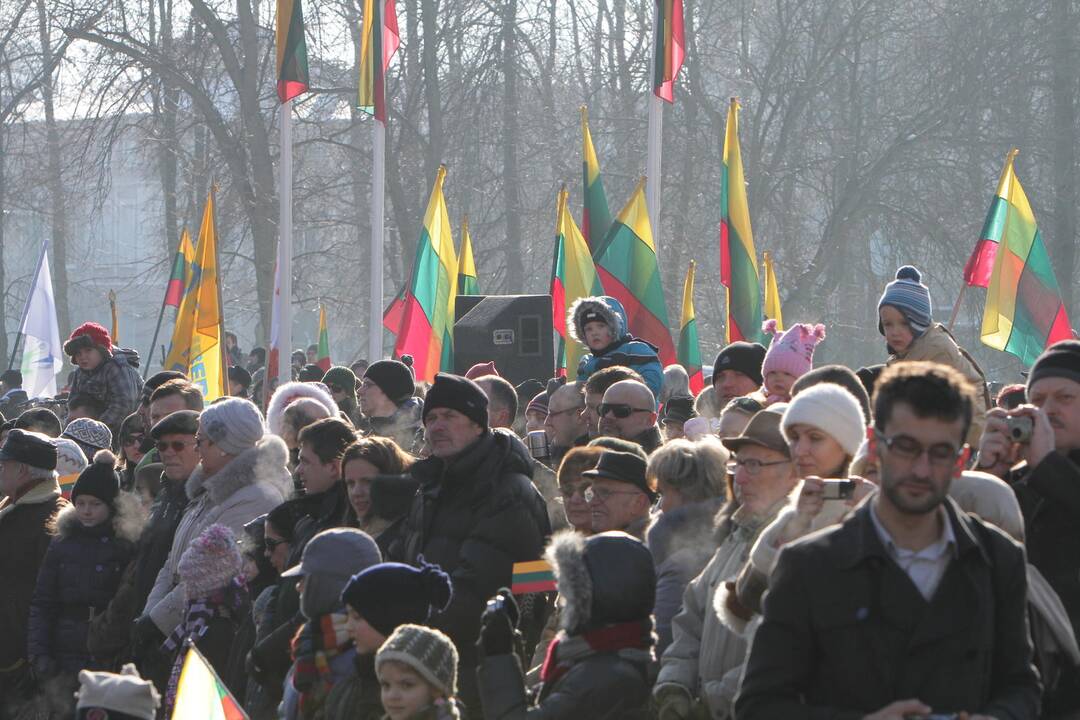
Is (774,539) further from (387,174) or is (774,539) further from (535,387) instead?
(387,174)

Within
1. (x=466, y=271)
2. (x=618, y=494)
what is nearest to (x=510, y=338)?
(x=466, y=271)

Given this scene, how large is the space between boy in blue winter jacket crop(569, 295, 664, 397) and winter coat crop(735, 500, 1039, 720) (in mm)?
5091

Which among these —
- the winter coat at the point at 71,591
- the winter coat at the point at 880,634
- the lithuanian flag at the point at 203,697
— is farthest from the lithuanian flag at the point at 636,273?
the winter coat at the point at 880,634

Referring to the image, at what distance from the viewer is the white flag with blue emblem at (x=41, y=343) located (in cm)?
1580

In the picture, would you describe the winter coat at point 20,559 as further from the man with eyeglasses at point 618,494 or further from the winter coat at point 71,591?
the man with eyeglasses at point 618,494

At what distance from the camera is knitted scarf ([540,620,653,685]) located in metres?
4.33

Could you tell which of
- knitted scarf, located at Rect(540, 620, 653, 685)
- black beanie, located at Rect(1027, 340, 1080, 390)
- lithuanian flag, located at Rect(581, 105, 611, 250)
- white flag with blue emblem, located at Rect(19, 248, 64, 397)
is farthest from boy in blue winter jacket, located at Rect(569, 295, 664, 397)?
white flag with blue emblem, located at Rect(19, 248, 64, 397)

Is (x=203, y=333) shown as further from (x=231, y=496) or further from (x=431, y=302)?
(x=231, y=496)

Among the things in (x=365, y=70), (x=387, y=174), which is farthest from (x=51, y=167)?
(x=365, y=70)

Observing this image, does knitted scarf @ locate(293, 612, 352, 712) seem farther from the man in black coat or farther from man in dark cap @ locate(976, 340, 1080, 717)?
man in dark cap @ locate(976, 340, 1080, 717)

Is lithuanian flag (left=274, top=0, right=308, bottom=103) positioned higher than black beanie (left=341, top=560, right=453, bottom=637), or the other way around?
lithuanian flag (left=274, top=0, right=308, bottom=103)

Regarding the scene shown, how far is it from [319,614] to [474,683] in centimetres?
71

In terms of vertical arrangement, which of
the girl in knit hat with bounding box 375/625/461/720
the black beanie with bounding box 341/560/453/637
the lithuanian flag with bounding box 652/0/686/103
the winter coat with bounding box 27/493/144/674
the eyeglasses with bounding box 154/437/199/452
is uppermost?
the lithuanian flag with bounding box 652/0/686/103

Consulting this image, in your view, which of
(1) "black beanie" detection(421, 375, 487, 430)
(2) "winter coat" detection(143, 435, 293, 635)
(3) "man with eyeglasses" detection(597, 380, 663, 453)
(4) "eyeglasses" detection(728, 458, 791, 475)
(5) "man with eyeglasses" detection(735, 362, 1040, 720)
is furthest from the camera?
(3) "man with eyeglasses" detection(597, 380, 663, 453)
